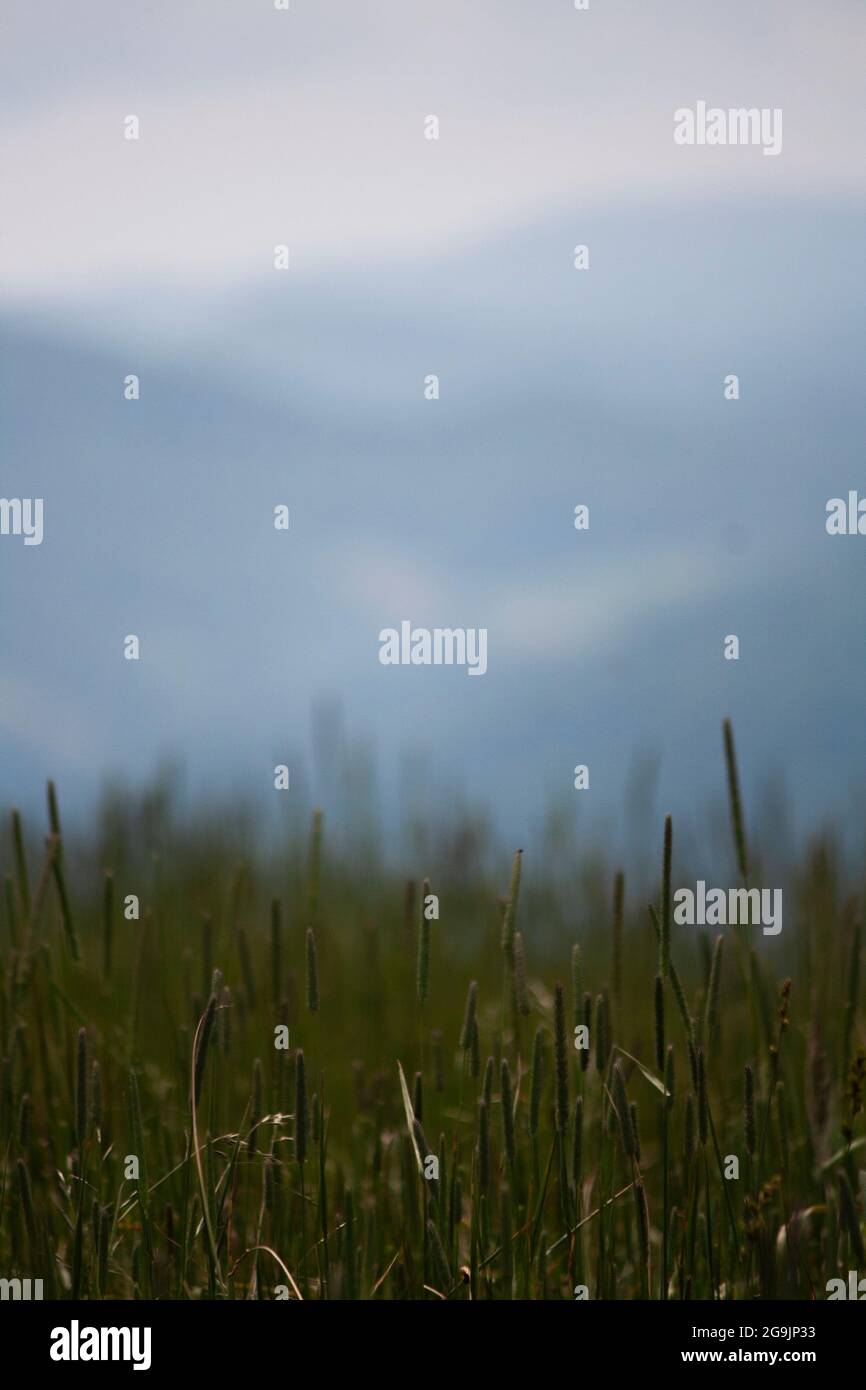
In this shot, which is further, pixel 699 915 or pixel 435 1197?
pixel 699 915

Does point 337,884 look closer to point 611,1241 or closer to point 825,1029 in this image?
point 825,1029

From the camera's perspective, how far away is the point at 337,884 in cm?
345

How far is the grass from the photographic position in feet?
5.51

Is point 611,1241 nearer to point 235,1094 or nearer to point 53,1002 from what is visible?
point 235,1094

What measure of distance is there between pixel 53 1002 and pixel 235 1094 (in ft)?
1.23

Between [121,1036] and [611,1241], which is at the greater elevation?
[121,1036]

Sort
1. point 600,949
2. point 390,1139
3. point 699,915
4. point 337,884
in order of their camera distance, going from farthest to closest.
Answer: point 337,884 < point 600,949 < point 390,1139 < point 699,915

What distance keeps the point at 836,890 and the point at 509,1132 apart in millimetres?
1519

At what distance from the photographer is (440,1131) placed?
6.95 feet

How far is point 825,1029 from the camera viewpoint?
2396mm

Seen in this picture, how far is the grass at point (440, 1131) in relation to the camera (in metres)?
1.68

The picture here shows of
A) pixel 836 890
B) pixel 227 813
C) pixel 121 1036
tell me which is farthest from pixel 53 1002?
pixel 836 890

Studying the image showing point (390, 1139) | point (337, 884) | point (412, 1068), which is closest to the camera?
point (390, 1139)
